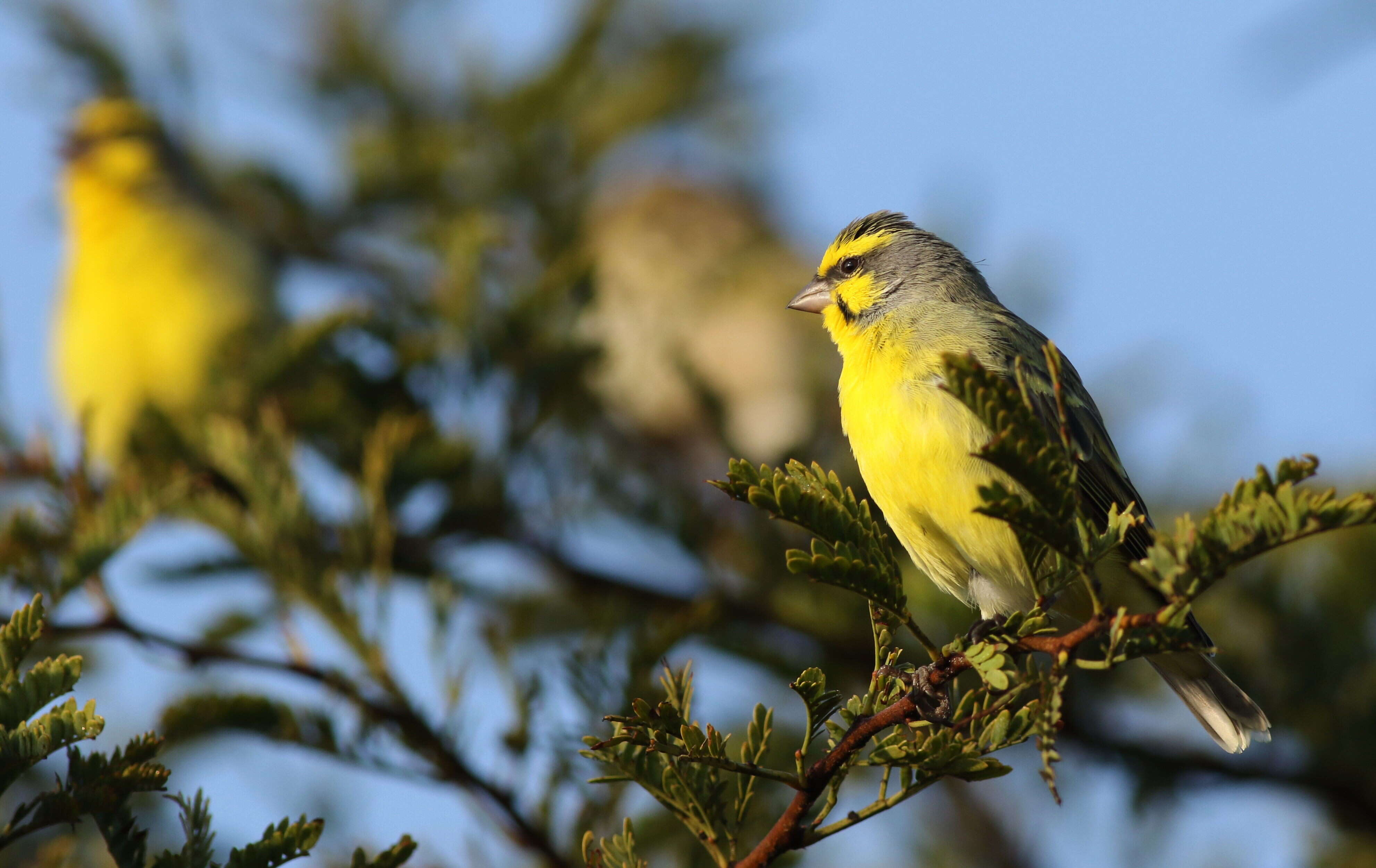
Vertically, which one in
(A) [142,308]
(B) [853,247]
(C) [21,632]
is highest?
(A) [142,308]

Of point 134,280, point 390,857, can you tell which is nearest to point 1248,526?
point 390,857

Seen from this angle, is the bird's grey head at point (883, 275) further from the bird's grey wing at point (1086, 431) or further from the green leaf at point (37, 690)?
the green leaf at point (37, 690)

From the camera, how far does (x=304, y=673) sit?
3.03 metres

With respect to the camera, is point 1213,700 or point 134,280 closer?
point 1213,700

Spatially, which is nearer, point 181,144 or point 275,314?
point 275,314

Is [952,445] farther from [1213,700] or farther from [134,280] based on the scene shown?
[134,280]

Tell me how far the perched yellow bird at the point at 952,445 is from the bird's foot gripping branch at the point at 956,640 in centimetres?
77

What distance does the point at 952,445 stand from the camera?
9.52ft

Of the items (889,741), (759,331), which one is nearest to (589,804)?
(889,741)

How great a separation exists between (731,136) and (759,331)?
5.47ft

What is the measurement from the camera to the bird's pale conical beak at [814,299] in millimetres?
4113

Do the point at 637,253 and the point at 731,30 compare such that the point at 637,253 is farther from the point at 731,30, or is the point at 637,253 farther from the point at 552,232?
the point at 552,232

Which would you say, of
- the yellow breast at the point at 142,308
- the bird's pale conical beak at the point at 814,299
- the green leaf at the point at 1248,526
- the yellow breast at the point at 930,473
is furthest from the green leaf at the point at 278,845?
the yellow breast at the point at 142,308

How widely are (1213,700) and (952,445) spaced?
1146 millimetres
